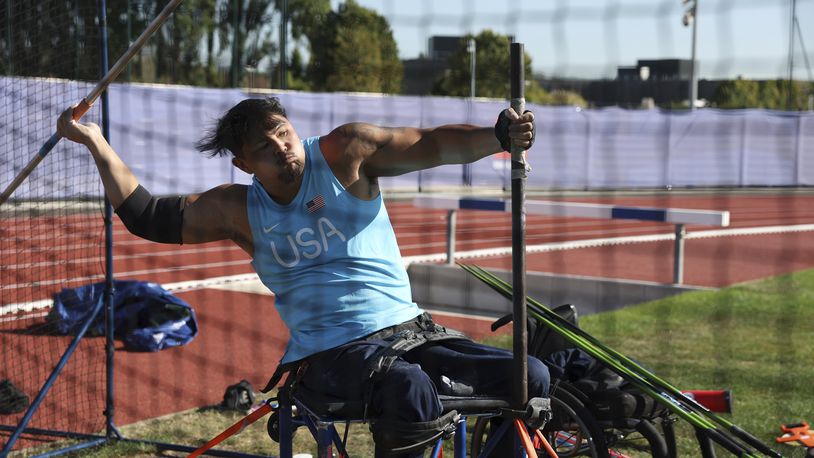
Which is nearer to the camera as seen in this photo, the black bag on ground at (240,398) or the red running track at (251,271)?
the black bag on ground at (240,398)

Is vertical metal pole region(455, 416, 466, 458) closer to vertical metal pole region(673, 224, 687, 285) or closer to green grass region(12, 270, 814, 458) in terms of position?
green grass region(12, 270, 814, 458)

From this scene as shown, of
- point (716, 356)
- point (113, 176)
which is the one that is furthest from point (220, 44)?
point (113, 176)

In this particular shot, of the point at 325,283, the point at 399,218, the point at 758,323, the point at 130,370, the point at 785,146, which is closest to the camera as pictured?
the point at 325,283

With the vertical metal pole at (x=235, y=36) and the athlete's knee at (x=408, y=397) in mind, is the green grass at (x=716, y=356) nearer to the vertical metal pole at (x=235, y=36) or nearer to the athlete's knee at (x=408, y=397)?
the athlete's knee at (x=408, y=397)

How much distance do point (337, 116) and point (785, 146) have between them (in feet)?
31.8

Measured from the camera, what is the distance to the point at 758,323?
23.1 feet

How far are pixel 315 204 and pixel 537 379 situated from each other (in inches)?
34.5

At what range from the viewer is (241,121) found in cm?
325

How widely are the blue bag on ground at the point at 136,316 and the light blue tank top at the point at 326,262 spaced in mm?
3618

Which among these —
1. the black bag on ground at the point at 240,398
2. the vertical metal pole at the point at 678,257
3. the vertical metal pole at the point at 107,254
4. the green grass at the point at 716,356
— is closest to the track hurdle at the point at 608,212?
the vertical metal pole at the point at 678,257

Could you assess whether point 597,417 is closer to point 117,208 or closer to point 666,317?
point 117,208

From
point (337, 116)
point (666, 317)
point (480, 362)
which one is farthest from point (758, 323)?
point (337, 116)

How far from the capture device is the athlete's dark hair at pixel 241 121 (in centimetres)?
323

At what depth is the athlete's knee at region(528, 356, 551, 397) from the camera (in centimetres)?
298
